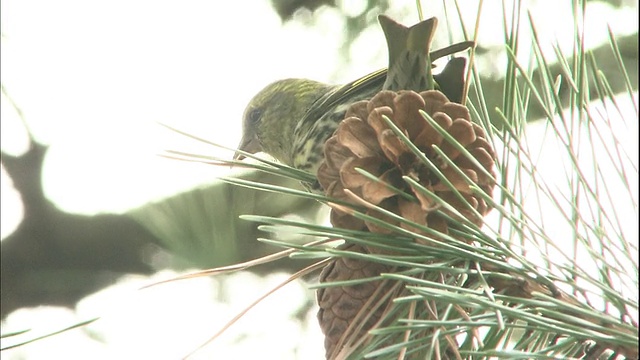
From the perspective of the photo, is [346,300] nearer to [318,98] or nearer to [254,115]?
[318,98]

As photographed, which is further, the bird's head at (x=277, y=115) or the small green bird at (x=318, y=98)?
the bird's head at (x=277, y=115)

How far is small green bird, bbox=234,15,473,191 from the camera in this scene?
1.01 meters

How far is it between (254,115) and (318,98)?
0.37 meters

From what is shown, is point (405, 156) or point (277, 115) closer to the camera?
point (405, 156)

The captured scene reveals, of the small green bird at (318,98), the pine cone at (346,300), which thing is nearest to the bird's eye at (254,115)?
the small green bird at (318,98)

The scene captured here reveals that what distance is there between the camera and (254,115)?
1.97 meters

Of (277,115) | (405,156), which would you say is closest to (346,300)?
(405,156)

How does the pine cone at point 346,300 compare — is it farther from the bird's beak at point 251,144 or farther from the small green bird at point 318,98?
the bird's beak at point 251,144

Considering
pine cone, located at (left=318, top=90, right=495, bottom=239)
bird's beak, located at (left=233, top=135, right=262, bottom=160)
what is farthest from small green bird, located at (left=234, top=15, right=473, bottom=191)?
pine cone, located at (left=318, top=90, right=495, bottom=239)

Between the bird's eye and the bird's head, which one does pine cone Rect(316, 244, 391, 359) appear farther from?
the bird's eye

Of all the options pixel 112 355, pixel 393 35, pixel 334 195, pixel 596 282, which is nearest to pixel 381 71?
pixel 393 35

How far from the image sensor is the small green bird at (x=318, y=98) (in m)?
1.01

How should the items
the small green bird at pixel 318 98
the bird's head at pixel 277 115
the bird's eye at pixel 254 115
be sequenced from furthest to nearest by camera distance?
the bird's eye at pixel 254 115
the bird's head at pixel 277 115
the small green bird at pixel 318 98

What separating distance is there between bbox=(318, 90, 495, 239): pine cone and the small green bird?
108 mm
